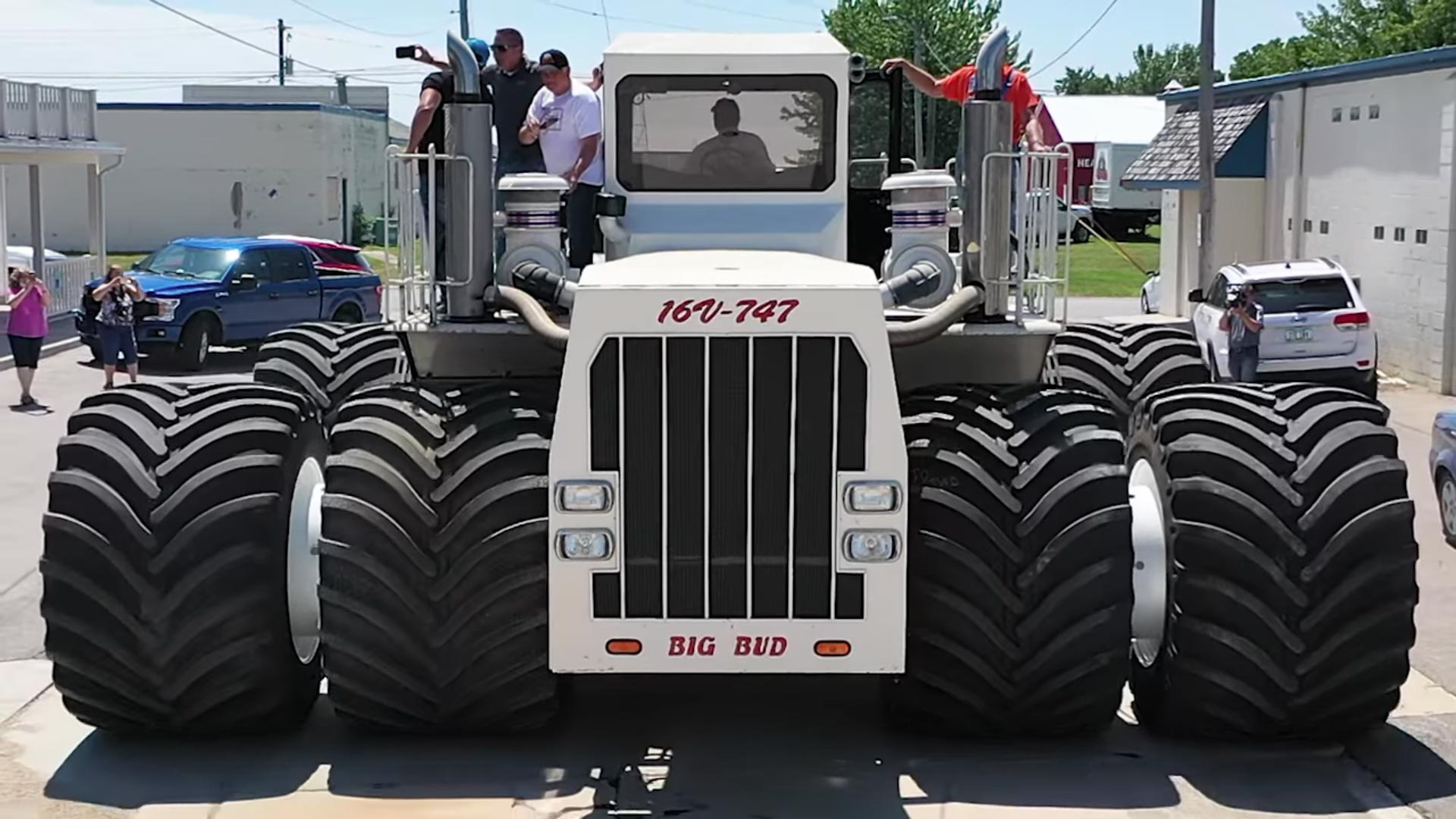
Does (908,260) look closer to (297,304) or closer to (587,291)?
(587,291)

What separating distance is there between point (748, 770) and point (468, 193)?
2.63 meters

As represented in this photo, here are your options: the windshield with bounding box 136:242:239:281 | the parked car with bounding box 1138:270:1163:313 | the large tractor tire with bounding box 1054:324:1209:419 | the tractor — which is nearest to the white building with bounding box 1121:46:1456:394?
the parked car with bounding box 1138:270:1163:313

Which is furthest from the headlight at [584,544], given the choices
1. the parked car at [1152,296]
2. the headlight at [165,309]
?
the parked car at [1152,296]

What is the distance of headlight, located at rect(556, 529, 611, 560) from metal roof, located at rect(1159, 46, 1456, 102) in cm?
1850

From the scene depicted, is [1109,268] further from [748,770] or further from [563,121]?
[748,770]

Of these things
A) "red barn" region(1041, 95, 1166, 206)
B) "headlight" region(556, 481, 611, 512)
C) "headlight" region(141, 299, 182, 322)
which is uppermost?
"red barn" region(1041, 95, 1166, 206)

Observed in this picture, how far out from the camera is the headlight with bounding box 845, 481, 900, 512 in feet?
21.8

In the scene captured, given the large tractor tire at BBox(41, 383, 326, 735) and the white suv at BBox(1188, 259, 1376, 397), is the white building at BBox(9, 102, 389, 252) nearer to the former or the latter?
the white suv at BBox(1188, 259, 1376, 397)

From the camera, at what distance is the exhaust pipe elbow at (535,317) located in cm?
712

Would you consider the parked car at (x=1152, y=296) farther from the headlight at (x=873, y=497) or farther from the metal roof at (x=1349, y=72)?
the headlight at (x=873, y=497)

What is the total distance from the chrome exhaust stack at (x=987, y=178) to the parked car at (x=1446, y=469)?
6393 mm

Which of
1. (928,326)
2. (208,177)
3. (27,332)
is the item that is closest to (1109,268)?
(208,177)

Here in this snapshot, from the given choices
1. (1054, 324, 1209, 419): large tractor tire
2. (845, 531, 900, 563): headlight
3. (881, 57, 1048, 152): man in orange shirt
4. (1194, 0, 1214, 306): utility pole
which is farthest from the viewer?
(1194, 0, 1214, 306): utility pole

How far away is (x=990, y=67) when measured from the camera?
7688mm
